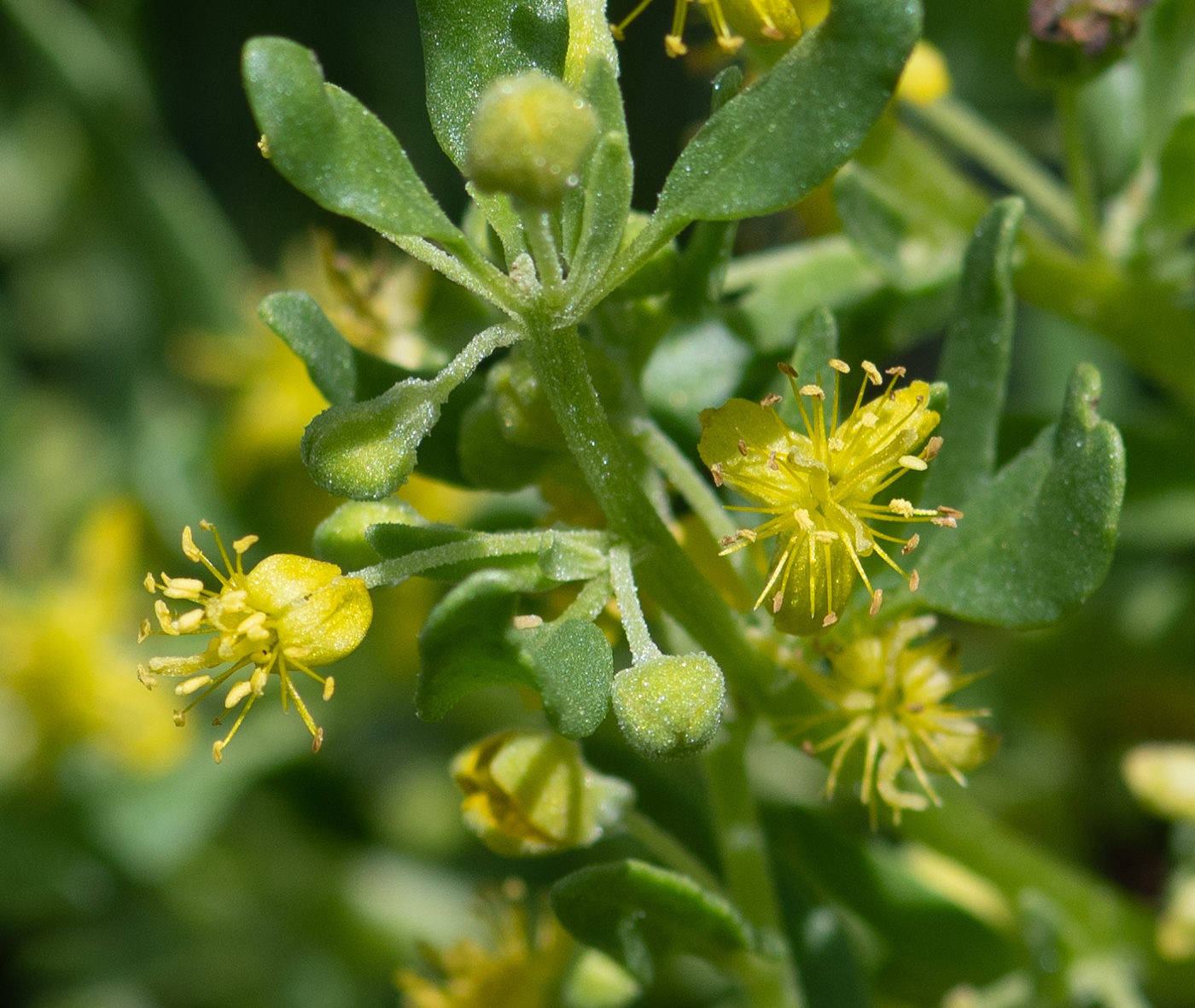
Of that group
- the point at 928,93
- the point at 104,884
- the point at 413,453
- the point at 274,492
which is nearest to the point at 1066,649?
the point at 928,93

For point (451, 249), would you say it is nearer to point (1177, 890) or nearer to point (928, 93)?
point (928, 93)

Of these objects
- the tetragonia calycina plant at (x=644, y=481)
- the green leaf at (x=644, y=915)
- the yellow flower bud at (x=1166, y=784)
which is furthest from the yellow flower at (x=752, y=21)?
the yellow flower bud at (x=1166, y=784)

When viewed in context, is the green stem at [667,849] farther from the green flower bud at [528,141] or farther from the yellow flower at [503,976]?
the green flower bud at [528,141]

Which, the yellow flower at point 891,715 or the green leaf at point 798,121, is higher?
the green leaf at point 798,121

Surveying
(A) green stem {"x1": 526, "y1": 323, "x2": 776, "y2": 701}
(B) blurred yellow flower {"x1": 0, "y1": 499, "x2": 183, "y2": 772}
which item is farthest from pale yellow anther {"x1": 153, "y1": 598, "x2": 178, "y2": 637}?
(B) blurred yellow flower {"x1": 0, "y1": 499, "x2": 183, "y2": 772}

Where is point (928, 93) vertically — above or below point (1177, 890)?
above

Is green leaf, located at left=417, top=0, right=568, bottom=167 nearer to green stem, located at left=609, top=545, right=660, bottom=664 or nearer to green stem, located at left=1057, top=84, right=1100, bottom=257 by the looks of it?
green stem, located at left=609, top=545, right=660, bottom=664
